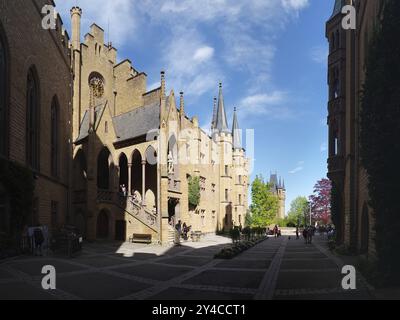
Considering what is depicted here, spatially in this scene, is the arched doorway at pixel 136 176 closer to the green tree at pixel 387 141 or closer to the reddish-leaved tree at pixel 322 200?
the green tree at pixel 387 141

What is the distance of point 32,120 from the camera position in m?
20.0

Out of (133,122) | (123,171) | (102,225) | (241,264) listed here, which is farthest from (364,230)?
(123,171)

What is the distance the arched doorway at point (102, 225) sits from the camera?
2883 centimetres

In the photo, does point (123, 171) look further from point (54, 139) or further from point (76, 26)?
point (76, 26)

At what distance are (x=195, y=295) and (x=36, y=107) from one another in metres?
15.8

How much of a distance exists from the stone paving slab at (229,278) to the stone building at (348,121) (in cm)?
622

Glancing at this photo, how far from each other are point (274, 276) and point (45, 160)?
1539cm

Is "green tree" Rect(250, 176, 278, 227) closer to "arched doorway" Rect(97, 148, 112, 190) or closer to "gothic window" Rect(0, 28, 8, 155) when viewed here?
"arched doorway" Rect(97, 148, 112, 190)

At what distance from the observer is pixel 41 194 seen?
20.3m

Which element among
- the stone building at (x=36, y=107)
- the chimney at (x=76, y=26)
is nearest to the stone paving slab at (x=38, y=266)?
the stone building at (x=36, y=107)

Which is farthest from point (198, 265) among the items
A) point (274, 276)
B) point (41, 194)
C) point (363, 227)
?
point (41, 194)

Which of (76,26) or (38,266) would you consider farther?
(76,26)

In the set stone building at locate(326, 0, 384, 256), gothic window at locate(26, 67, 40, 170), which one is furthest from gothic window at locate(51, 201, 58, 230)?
stone building at locate(326, 0, 384, 256)

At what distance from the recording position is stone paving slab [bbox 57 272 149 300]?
9.08 meters
